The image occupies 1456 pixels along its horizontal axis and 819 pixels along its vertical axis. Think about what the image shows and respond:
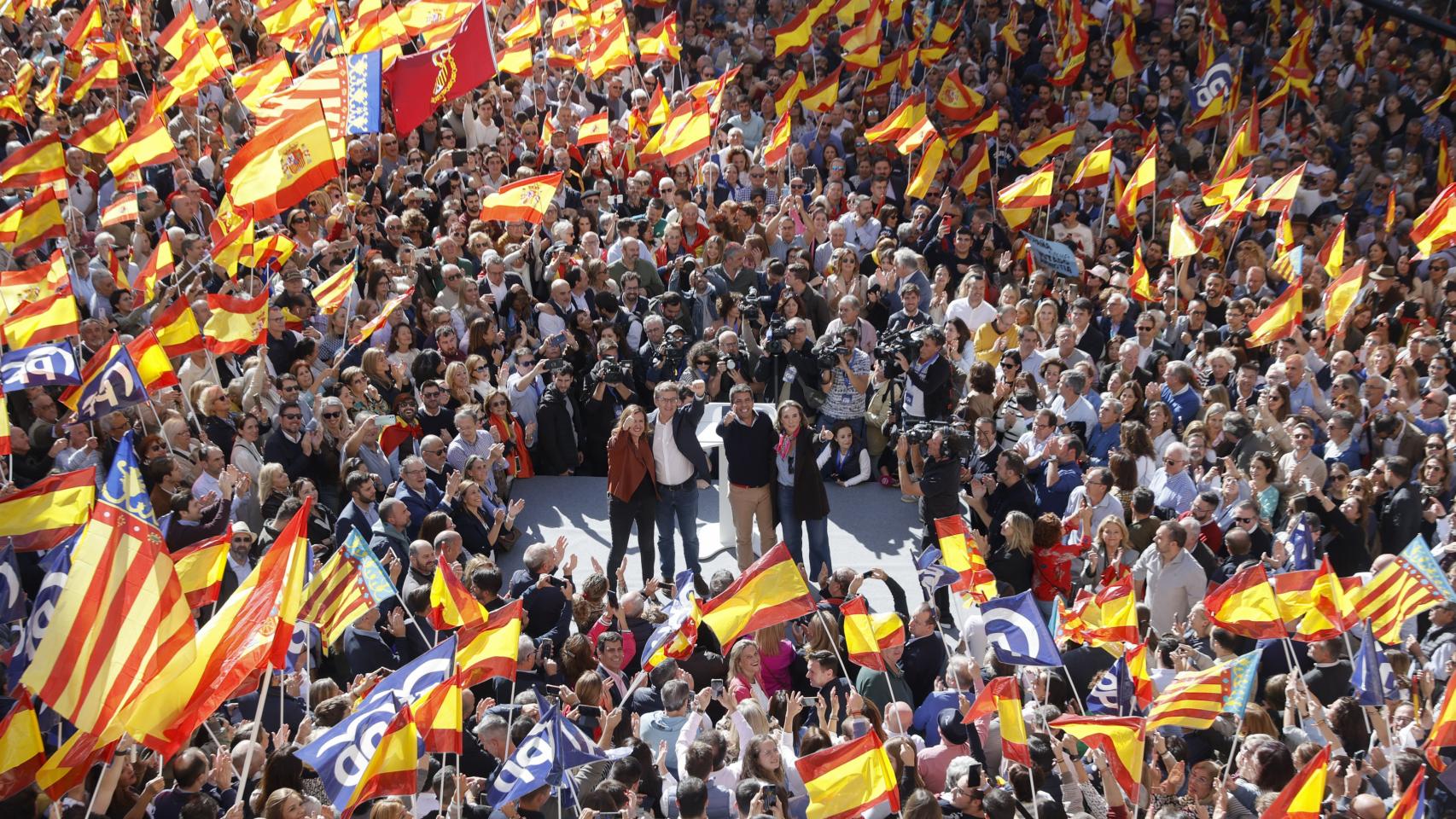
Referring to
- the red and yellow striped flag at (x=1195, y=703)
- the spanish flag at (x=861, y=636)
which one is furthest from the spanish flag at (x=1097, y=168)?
the red and yellow striped flag at (x=1195, y=703)

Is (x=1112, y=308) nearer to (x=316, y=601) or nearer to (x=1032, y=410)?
(x=1032, y=410)

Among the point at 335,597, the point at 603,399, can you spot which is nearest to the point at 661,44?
the point at 603,399

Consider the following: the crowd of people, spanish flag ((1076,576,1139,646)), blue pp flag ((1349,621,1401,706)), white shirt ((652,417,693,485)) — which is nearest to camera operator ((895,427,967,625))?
the crowd of people

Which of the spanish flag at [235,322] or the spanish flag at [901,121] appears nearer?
the spanish flag at [235,322]

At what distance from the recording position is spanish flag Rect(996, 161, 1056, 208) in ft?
50.2

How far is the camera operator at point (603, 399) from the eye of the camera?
1273 cm

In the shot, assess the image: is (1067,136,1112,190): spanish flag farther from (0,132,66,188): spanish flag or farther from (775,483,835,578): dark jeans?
(0,132,66,188): spanish flag

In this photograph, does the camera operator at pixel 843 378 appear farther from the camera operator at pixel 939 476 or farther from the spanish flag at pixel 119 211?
the spanish flag at pixel 119 211

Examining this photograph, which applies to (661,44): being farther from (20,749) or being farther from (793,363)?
(20,749)

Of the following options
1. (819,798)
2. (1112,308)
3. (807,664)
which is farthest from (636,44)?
(819,798)

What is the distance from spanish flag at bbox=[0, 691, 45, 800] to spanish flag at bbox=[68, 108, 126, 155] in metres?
8.72

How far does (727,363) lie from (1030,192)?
14.0 feet

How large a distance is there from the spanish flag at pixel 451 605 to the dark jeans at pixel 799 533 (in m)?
3.05

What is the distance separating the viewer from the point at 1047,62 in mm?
19844
